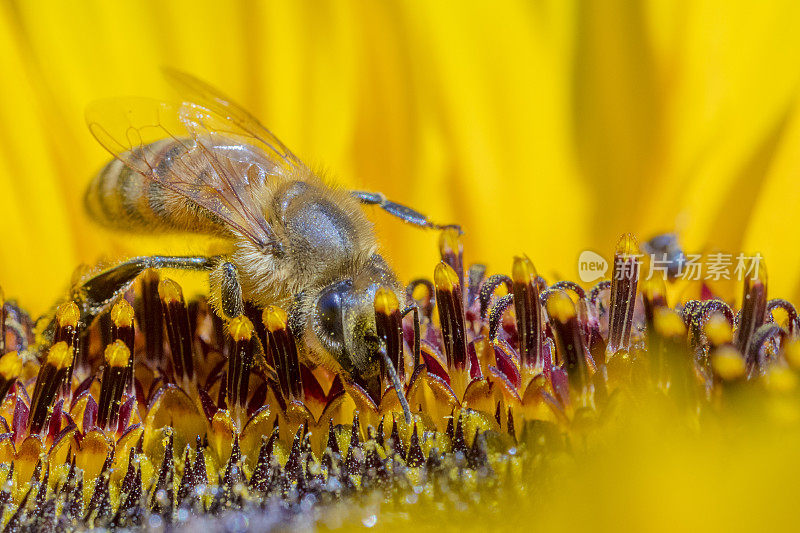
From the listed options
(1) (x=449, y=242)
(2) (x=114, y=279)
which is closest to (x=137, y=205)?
(2) (x=114, y=279)

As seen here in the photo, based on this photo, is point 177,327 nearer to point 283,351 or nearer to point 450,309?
point 283,351

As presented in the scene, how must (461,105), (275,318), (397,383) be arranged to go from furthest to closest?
(461,105), (275,318), (397,383)

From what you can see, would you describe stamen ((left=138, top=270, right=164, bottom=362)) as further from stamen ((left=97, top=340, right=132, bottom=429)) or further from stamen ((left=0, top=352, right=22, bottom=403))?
stamen ((left=0, top=352, right=22, bottom=403))

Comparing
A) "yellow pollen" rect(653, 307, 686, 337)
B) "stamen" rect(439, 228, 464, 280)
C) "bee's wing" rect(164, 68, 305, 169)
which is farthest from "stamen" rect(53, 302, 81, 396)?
"yellow pollen" rect(653, 307, 686, 337)

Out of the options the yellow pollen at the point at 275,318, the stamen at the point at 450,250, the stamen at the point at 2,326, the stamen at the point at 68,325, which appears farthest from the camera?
the stamen at the point at 450,250

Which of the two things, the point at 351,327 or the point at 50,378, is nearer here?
the point at 351,327

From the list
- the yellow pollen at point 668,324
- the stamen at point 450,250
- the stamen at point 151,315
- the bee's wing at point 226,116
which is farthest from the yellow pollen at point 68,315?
the yellow pollen at point 668,324

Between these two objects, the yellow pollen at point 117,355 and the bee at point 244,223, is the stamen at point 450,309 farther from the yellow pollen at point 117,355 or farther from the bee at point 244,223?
the yellow pollen at point 117,355
